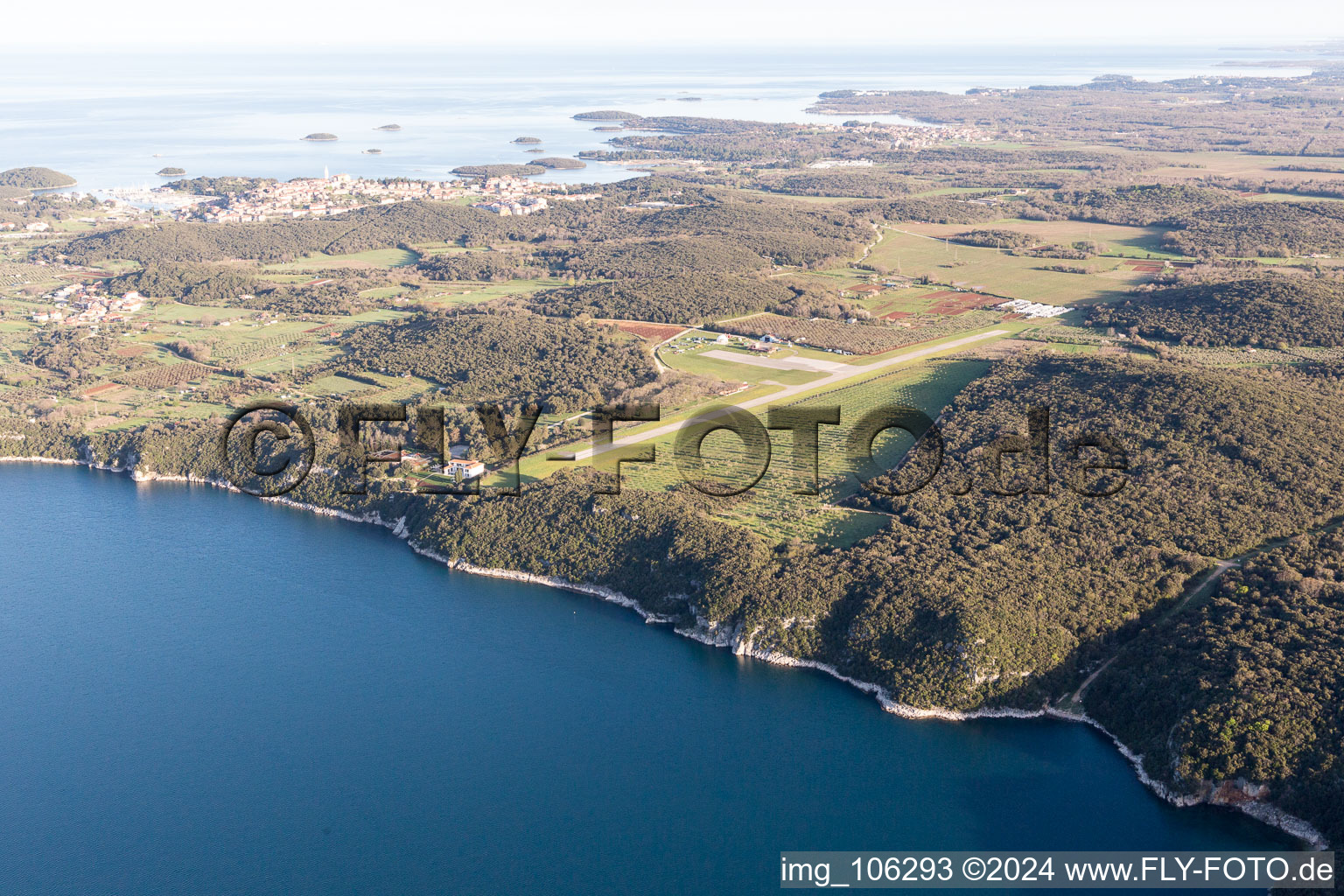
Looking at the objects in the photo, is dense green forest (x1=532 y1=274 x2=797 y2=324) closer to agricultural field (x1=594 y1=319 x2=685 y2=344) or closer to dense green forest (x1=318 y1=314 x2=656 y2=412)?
agricultural field (x1=594 y1=319 x2=685 y2=344)

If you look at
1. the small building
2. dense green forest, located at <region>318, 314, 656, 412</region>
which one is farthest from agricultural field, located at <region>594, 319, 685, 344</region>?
the small building

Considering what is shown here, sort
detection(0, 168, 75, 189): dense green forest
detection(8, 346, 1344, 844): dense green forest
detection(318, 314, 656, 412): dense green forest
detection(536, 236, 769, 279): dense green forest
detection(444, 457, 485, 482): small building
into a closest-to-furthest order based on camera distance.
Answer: detection(8, 346, 1344, 844): dense green forest, detection(444, 457, 485, 482): small building, detection(318, 314, 656, 412): dense green forest, detection(536, 236, 769, 279): dense green forest, detection(0, 168, 75, 189): dense green forest

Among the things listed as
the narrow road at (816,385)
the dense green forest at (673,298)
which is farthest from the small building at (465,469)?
the dense green forest at (673,298)

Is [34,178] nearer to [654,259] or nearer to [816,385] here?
[654,259]

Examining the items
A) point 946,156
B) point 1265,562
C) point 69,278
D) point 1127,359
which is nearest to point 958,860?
A: point 1265,562

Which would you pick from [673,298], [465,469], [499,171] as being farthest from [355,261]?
[465,469]

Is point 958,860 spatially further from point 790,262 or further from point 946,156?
point 946,156

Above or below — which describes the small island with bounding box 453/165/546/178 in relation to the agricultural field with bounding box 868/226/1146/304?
above
